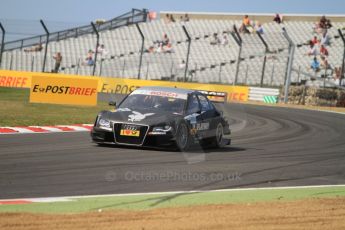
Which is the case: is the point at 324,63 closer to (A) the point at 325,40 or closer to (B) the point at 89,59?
(A) the point at 325,40

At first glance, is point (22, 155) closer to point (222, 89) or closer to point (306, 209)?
Answer: point (306, 209)

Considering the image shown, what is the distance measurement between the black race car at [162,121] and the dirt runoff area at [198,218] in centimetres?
540

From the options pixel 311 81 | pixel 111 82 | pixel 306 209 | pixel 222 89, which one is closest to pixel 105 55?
pixel 111 82

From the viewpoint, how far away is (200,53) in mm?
38594

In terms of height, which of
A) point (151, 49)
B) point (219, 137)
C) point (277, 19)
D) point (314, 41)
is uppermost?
point (277, 19)

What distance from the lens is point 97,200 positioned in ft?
23.6

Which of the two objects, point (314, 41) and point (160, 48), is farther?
point (160, 48)

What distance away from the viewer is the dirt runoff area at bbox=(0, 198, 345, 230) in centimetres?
571

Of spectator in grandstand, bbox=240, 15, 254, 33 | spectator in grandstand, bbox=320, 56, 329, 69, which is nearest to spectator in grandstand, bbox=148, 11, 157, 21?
spectator in grandstand, bbox=240, 15, 254, 33

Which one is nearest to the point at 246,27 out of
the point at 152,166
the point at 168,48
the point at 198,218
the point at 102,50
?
the point at 168,48

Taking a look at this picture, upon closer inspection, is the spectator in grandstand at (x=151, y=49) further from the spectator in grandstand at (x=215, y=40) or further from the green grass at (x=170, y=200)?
the green grass at (x=170, y=200)

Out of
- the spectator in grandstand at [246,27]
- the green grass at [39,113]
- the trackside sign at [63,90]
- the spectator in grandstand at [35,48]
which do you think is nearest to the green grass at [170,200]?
the green grass at [39,113]

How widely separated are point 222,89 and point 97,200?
86.9ft

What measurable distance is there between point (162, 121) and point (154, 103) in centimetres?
101
